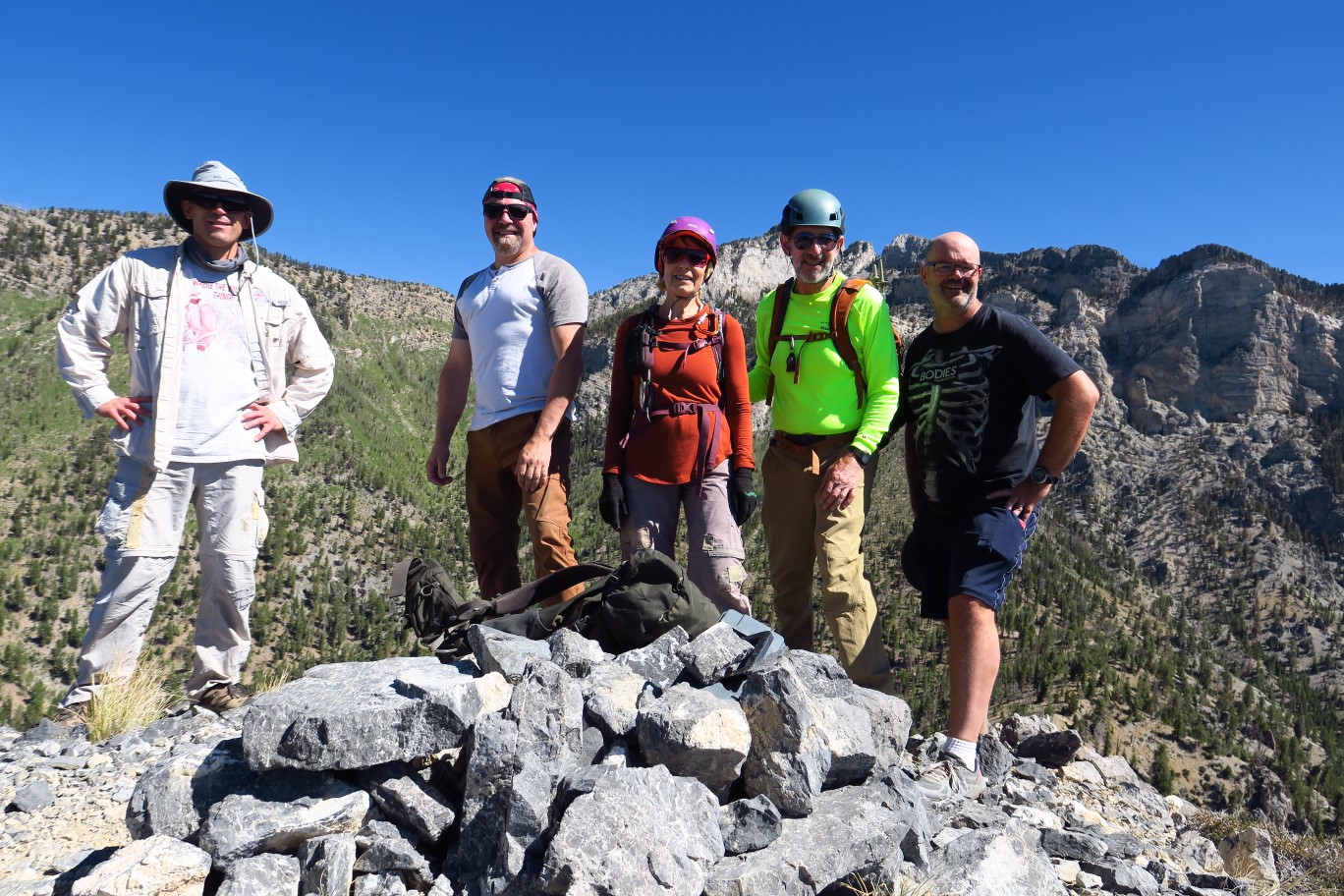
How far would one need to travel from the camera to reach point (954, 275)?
12.6 feet

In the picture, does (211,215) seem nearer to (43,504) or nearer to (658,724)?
(658,724)

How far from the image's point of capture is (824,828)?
2.60 meters

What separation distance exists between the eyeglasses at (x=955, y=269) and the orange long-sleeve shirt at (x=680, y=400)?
101 centimetres

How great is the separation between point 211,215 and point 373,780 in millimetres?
3121

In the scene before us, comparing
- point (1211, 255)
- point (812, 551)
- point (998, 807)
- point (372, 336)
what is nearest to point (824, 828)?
point (998, 807)

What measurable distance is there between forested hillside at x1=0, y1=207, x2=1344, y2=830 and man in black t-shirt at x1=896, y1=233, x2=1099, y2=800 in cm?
104

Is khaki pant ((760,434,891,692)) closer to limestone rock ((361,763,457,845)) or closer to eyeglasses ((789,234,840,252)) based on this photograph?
eyeglasses ((789,234,840,252))

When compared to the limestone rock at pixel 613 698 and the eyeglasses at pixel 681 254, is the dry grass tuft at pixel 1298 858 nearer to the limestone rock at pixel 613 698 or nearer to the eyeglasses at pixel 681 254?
the limestone rock at pixel 613 698

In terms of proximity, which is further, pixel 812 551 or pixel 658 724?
pixel 812 551

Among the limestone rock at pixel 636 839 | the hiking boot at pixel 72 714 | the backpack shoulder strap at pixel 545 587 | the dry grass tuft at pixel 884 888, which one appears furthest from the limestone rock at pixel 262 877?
the hiking boot at pixel 72 714

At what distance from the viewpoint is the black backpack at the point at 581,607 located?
3363mm

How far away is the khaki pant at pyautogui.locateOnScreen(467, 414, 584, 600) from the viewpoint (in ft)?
14.5

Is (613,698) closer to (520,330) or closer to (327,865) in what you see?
(327,865)

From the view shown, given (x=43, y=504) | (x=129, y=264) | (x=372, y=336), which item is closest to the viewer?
(x=129, y=264)
